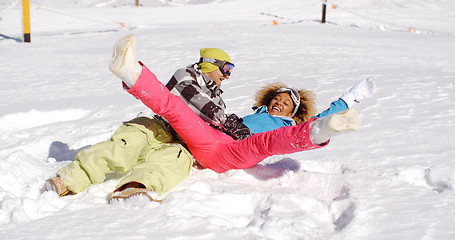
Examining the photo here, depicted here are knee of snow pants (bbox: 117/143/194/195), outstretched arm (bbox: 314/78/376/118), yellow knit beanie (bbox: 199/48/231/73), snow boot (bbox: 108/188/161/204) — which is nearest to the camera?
snow boot (bbox: 108/188/161/204)

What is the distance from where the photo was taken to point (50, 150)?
3.38m

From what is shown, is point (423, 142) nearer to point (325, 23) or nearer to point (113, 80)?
point (113, 80)

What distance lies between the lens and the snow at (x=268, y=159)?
6.39 ft

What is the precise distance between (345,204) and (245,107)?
240 cm

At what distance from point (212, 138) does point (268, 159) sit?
55 cm

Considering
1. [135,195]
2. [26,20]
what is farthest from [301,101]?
[26,20]

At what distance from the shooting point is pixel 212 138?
2.60m

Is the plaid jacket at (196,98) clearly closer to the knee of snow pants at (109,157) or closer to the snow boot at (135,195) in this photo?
the knee of snow pants at (109,157)

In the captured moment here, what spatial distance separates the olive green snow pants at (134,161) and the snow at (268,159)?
7 centimetres

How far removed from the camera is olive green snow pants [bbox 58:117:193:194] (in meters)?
2.25

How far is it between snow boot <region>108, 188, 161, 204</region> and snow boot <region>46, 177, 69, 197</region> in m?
0.27

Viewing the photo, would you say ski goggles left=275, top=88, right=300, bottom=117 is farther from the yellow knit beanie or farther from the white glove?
the yellow knit beanie

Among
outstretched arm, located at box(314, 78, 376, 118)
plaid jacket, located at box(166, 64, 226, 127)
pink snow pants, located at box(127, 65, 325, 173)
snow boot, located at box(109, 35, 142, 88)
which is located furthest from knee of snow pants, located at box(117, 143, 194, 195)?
outstretched arm, located at box(314, 78, 376, 118)

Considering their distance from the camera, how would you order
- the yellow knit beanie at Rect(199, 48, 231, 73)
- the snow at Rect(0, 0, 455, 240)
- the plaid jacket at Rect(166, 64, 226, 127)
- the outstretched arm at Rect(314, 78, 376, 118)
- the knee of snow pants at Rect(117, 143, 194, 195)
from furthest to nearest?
1. the outstretched arm at Rect(314, 78, 376, 118)
2. the yellow knit beanie at Rect(199, 48, 231, 73)
3. the plaid jacket at Rect(166, 64, 226, 127)
4. the knee of snow pants at Rect(117, 143, 194, 195)
5. the snow at Rect(0, 0, 455, 240)
